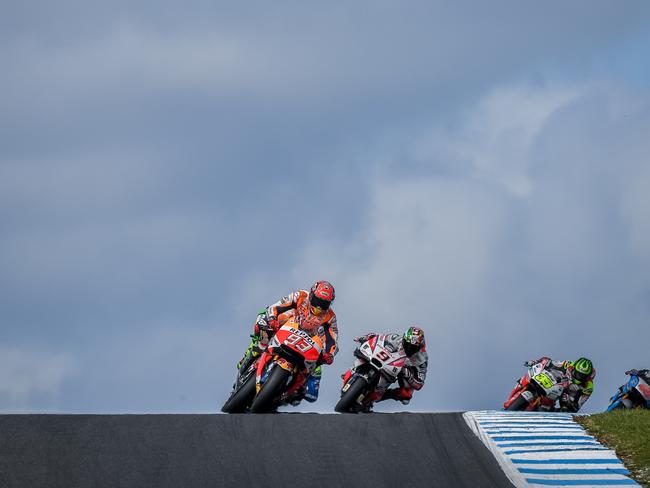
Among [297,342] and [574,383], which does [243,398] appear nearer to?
[297,342]

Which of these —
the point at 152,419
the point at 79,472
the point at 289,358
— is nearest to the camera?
the point at 79,472

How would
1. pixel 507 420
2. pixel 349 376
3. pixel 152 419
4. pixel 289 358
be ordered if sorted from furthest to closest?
pixel 349 376 < pixel 289 358 < pixel 507 420 < pixel 152 419

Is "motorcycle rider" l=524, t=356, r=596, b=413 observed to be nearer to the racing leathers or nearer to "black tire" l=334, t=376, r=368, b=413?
the racing leathers

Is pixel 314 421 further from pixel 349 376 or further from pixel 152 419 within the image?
pixel 349 376

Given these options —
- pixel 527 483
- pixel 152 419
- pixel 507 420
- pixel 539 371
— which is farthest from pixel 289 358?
pixel 539 371

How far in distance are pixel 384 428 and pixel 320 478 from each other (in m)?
2.45

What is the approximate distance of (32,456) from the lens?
9555 millimetres

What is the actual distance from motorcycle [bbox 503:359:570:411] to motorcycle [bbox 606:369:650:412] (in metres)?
1.23

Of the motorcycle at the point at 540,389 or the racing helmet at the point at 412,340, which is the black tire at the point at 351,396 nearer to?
the racing helmet at the point at 412,340

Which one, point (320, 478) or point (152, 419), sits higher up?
point (152, 419)

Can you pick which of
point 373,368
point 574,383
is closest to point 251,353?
point 373,368

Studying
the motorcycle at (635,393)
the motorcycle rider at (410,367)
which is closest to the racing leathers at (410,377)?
the motorcycle rider at (410,367)

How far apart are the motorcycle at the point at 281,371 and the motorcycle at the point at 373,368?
6.15ft

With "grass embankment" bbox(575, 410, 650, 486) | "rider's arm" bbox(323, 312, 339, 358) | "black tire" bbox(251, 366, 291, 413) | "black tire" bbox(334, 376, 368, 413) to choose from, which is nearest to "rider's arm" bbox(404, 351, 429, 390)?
"black tire" bbox(334, 376, 368, 413)
